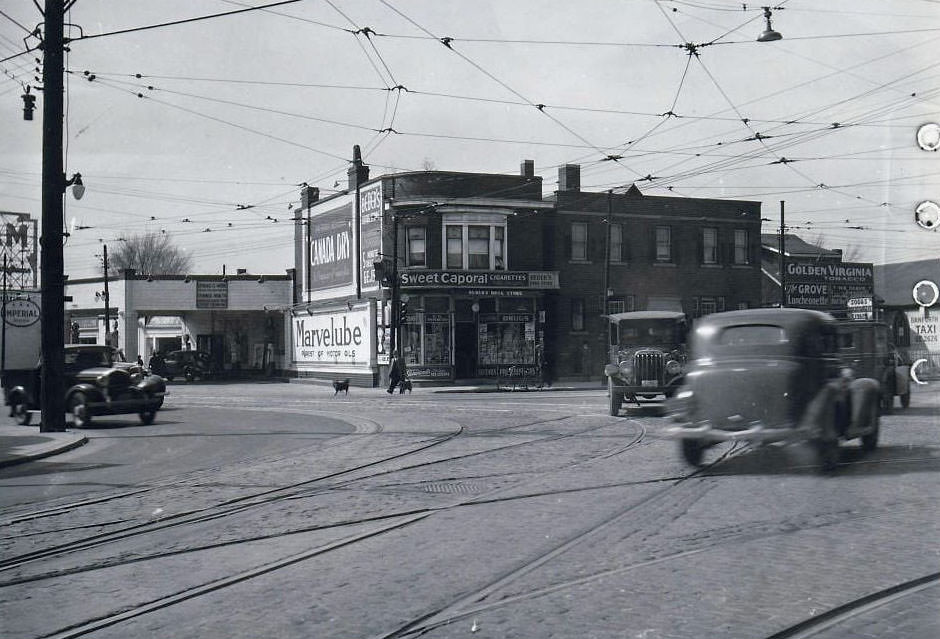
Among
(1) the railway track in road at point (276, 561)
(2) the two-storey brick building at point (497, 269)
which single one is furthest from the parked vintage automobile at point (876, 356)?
(2) the two-storey brick building at point (497, 269)

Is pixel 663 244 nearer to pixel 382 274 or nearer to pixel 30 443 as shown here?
pixel 382 274

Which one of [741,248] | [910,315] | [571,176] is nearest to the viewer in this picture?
[910,315]

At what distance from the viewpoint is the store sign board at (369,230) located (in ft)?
134

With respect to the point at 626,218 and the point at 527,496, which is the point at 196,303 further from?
the point at 527,496

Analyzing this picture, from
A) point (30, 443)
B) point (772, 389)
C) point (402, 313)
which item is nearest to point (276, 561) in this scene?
point (772, 389)

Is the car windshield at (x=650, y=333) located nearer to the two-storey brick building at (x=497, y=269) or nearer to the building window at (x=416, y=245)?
the two-storey brick building at (x=497, y=269)

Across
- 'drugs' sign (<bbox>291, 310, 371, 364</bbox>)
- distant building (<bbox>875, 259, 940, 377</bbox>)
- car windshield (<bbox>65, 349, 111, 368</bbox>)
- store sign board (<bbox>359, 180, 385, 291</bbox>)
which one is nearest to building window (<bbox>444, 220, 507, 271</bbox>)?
store sign board (<bbox>359, 180, 385, 291</bbox>)

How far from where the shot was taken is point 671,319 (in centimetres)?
2125

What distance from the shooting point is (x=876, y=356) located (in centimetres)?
1617

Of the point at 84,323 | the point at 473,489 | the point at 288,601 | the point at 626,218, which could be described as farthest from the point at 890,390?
the point at 84,323

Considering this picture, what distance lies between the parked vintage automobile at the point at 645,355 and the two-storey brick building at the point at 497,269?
52.1 feet

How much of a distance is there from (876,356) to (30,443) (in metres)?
15.2

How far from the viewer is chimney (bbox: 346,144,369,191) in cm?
4184

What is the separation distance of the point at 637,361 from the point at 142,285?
4214 cm
